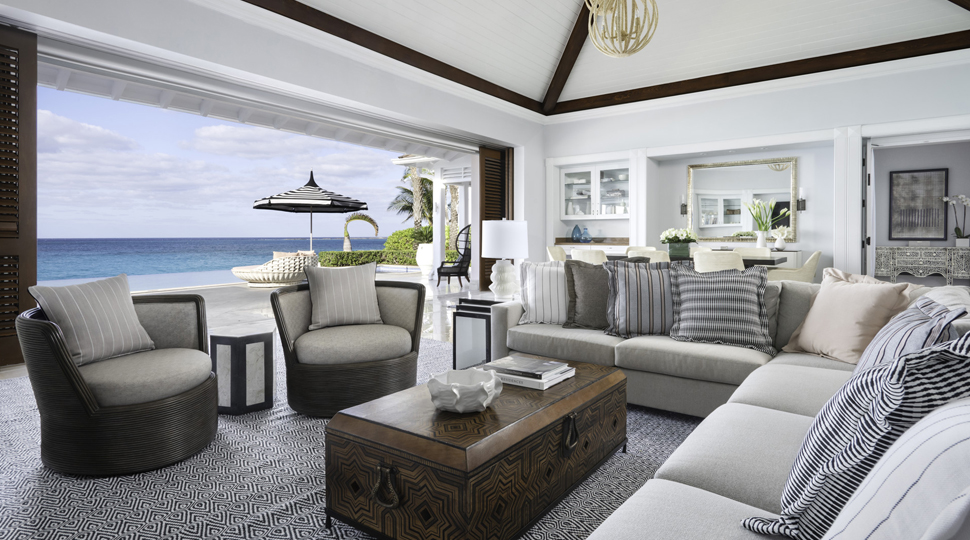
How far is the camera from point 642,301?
10.1 feet

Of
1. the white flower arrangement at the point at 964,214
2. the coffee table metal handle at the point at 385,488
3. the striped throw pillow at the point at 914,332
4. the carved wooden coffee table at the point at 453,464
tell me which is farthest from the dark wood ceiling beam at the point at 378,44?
the white flower arrangement at the point at 964,214

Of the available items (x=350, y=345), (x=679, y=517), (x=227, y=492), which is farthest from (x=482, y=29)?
(x=679, y=517)

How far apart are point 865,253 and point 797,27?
101 inches

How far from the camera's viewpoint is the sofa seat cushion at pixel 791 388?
186cm

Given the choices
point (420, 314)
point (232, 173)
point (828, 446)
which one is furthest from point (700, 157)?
point (232, 173)

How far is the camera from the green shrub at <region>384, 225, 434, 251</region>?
14.9 m

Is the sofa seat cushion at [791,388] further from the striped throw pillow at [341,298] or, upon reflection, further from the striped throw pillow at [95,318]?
the striped throw pillow at [95,318]

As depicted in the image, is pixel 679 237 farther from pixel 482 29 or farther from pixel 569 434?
pixel 569 434

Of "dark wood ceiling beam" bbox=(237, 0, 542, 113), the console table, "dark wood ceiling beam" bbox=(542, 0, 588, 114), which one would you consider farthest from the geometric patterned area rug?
the console table

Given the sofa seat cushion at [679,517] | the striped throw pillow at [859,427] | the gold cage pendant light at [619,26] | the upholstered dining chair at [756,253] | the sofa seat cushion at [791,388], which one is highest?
the gold cage pendant light at [619,26]

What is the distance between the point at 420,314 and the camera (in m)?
3.25

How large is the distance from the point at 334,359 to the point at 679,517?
2.09m

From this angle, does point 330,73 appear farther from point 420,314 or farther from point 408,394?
point 408,394

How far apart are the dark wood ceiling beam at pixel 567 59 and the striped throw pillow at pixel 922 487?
6.44m
